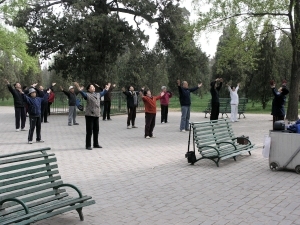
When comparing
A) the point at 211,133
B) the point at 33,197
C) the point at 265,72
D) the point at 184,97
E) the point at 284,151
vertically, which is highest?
the point at 265,72

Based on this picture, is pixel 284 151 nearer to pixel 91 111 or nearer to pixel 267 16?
pixel 91 111

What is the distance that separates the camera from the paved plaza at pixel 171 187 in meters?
5.54

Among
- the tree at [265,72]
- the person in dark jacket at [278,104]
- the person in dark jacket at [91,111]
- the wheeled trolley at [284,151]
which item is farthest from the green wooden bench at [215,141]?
the tree at [265,72]

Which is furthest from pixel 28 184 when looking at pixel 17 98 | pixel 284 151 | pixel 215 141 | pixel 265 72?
pixel 265 72

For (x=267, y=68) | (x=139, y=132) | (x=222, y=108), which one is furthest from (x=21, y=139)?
(x=267, y=68)

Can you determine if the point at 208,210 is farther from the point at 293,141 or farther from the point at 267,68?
the point at 267,68

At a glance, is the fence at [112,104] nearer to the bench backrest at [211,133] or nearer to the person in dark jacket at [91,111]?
the person in dark jacket at [91,111]

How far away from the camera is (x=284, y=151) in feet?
27.5

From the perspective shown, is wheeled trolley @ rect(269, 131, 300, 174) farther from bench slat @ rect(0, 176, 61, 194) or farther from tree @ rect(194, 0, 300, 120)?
tree @ rect(194, 0, 300, 120)

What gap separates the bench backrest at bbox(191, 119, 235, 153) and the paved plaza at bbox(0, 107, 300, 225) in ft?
1.61

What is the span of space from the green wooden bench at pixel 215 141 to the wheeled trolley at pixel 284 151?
1.05 meters

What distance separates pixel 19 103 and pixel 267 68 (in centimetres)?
2195

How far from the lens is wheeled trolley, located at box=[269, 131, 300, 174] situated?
26.9 ft

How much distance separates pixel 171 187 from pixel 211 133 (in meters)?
2.95
